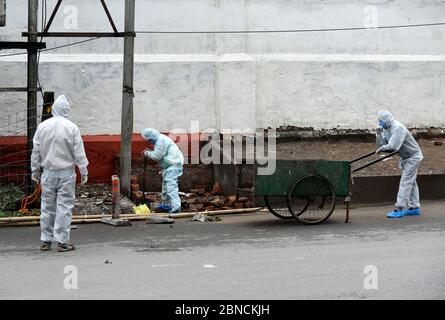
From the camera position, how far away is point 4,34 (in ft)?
52.2

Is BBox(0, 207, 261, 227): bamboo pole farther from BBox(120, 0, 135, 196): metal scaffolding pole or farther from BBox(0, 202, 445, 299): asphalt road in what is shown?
BBox(120, 0, 135, 196): metal scaffolding pole

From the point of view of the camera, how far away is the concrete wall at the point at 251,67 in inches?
645

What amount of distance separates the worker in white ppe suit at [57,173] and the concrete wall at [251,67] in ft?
19.3

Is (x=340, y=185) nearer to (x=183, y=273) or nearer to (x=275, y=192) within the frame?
(x=275, y=192)

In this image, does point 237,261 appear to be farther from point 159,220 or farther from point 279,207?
point 279,207

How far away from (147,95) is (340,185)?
5720 millimetres

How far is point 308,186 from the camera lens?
12227 mm

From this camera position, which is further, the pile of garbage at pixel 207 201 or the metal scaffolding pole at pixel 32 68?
the pile of garbage at pixel 207 201

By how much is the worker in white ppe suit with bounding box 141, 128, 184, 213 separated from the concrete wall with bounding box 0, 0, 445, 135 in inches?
101

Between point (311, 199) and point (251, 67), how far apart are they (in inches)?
209

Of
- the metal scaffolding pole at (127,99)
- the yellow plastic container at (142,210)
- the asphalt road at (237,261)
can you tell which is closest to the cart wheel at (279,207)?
the asphalt road at (237,261)

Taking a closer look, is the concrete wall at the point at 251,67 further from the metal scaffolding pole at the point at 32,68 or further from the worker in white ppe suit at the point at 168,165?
the worker in white ppe suit at the point at 168,165

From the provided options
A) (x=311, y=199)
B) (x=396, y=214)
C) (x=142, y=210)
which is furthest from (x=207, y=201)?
(x=396, y=214)
